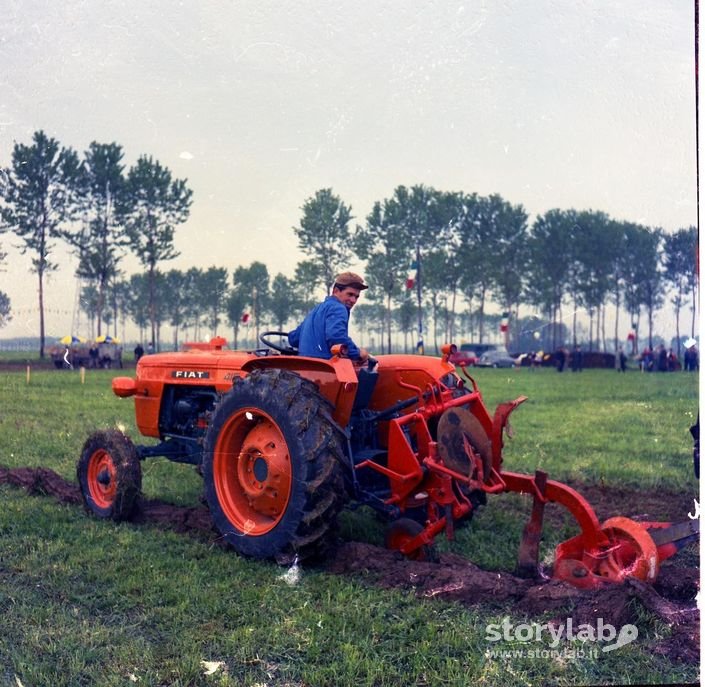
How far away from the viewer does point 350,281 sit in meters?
3.92

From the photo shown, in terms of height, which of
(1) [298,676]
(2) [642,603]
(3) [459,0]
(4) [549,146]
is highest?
(3) [459,0]

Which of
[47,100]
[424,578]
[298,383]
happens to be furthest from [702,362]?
[47,100]

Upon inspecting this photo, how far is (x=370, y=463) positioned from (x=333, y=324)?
0.87 meters

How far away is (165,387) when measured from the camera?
551 centimetres

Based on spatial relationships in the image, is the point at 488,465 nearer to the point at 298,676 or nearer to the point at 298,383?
the point at 298,383

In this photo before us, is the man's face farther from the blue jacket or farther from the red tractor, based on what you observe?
the red tractor

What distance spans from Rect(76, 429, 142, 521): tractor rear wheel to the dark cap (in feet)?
7.52

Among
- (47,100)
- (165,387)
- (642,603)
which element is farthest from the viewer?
(165,387)

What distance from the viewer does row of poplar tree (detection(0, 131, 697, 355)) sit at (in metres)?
3.79

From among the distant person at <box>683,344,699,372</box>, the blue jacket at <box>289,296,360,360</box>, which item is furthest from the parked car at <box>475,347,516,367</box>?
the distant person at <box>683,344,699,372</box>

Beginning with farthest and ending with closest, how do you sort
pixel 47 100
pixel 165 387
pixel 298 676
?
pixel 165 387
pixel 47 100
pixel 298 676

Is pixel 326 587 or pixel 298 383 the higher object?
pixel 298 383

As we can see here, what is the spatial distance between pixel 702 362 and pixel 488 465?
133cm

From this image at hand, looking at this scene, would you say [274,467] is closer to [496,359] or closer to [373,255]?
[373,255]
